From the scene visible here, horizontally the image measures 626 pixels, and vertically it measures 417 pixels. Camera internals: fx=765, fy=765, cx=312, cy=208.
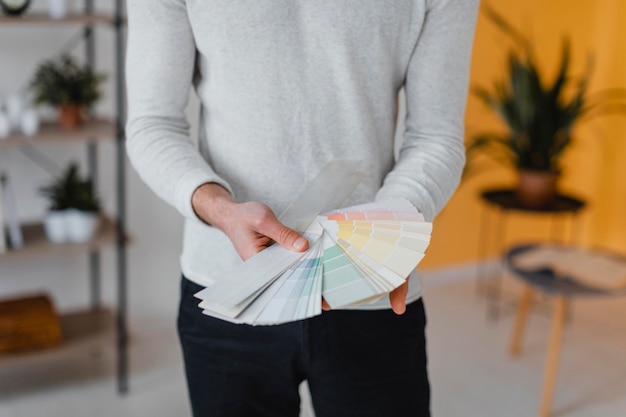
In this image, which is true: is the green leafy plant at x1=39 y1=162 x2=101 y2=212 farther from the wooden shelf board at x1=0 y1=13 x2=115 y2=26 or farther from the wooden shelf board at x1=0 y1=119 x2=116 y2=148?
the wooden shelf board at x1=0 y1=13 x2=115 y2=26

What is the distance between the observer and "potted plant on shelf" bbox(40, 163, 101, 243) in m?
2.46

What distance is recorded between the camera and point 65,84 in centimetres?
243

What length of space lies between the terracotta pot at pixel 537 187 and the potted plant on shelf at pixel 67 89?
1.68 metres

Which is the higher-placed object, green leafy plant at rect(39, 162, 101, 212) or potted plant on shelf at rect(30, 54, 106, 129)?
potted plant on shelf at rect(30, 54, 106, 129)

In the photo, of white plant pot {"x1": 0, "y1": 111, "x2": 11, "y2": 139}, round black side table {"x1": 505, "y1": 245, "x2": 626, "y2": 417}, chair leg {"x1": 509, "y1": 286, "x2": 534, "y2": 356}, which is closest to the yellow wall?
chair leg {"x1": 509, "y1": 286, "x2": 534, "y2": 356}

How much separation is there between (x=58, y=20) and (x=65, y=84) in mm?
212

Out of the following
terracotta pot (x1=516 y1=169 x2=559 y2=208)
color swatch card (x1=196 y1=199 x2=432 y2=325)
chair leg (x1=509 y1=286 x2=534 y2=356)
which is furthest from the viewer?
terracotta pot (x1=516 y1=169 x2=559 y2=208)

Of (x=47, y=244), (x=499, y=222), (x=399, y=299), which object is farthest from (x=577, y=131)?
(x=399, y=299)

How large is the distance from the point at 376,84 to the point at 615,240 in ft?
10.4

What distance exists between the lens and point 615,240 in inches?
153

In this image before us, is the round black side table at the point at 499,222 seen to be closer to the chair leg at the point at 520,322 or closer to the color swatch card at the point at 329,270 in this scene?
the chair leg at the point at 520,322

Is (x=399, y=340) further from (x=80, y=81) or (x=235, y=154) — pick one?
(x=80, y=81)

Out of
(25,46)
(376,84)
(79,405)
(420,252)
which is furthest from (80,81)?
(420,252)

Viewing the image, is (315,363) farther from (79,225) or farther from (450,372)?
(450,372)
